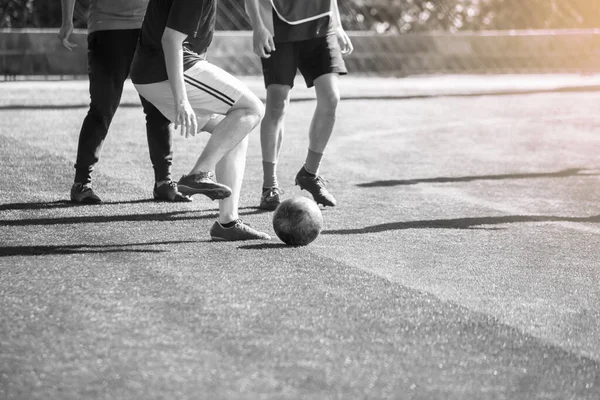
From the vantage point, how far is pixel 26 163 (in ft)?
29.4

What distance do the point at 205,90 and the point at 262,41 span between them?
3.92 ft

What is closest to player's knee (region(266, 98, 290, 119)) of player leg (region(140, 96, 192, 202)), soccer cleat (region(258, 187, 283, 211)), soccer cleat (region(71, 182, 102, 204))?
soccer cleat (region(258, 187, 283, 211))

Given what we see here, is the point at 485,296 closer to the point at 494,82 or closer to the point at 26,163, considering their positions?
the point at 26,163

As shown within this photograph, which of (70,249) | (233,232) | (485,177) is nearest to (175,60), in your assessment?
(233,232)

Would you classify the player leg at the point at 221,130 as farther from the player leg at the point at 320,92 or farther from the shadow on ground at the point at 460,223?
the player leg at the point at 320,92

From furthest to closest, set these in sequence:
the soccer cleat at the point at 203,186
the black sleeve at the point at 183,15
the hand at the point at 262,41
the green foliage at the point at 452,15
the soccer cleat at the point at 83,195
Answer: the green foliage at the point at 452,15 < the soccer cleat at the point at 83,195 < the hand at the point at 262,41 < the soccer cleat at the point at 203,186 < the black sleeve at the point at 183,15

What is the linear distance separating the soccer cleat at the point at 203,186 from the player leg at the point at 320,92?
1.93m

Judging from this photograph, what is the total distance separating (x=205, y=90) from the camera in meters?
5.88

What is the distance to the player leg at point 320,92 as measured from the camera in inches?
294

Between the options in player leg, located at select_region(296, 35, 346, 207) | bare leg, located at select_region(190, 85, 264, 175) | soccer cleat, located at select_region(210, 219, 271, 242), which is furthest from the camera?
player leg, located at select_region(296, 35, 346, 207)

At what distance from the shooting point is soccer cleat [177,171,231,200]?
224 inches

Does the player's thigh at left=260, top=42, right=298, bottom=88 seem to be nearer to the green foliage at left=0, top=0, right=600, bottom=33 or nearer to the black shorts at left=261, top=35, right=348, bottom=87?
the black shorts at left=261, top=35, right=348, bottom=87

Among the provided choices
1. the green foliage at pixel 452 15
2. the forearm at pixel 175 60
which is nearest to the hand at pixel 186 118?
the forearm at pixel 175 60

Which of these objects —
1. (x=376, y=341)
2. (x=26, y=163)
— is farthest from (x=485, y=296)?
(x=26, y=163)
